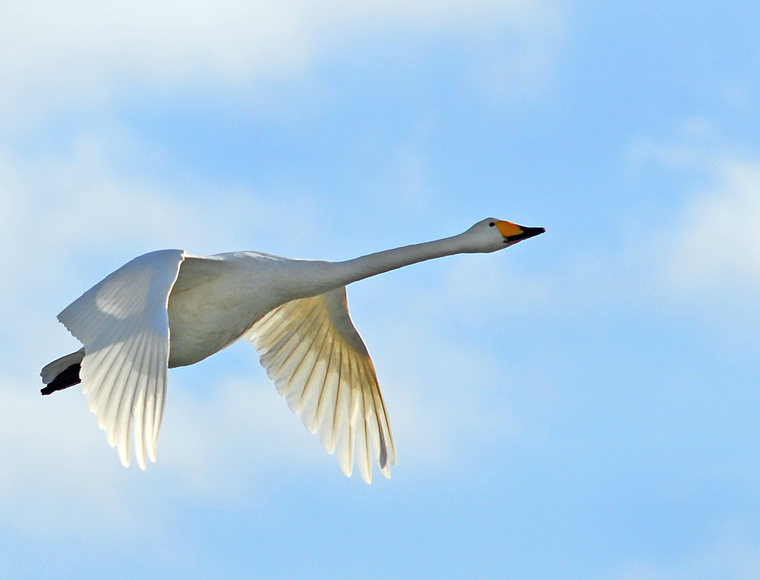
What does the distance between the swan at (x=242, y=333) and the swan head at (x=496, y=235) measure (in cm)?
1

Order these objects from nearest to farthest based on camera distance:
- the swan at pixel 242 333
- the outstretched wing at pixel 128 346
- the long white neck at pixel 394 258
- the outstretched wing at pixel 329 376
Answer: the outstretched wing at pixel 128 346
the swan at pixel 242 333
the long white neck at pixel 394 258
the outstretched wing at pixel 329 376

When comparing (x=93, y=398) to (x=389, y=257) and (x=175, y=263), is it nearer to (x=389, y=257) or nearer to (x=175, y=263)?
(x=175, y=263)

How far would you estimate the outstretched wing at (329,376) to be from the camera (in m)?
16.5

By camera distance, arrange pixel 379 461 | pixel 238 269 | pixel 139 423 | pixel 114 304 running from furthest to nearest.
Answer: pixel 379 461, pixel 238 269, pixel 114 304, pixel 139 423

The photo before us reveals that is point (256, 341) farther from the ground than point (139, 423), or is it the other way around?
point (256, 341)

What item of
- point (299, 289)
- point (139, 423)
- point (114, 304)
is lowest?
point (139, 423)

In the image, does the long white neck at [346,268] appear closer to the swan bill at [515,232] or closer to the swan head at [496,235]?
the swan head at [496,235]

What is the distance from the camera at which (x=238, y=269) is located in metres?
14.1

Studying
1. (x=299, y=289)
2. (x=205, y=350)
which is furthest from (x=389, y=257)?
(x=205, y=350)

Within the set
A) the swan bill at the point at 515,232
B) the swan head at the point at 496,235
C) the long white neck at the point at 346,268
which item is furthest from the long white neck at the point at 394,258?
the swan bill at the point at 515,232

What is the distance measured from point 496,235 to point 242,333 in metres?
2.92

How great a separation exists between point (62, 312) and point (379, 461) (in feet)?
16.5

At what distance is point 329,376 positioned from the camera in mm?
16719

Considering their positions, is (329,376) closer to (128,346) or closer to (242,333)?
(242,333)
